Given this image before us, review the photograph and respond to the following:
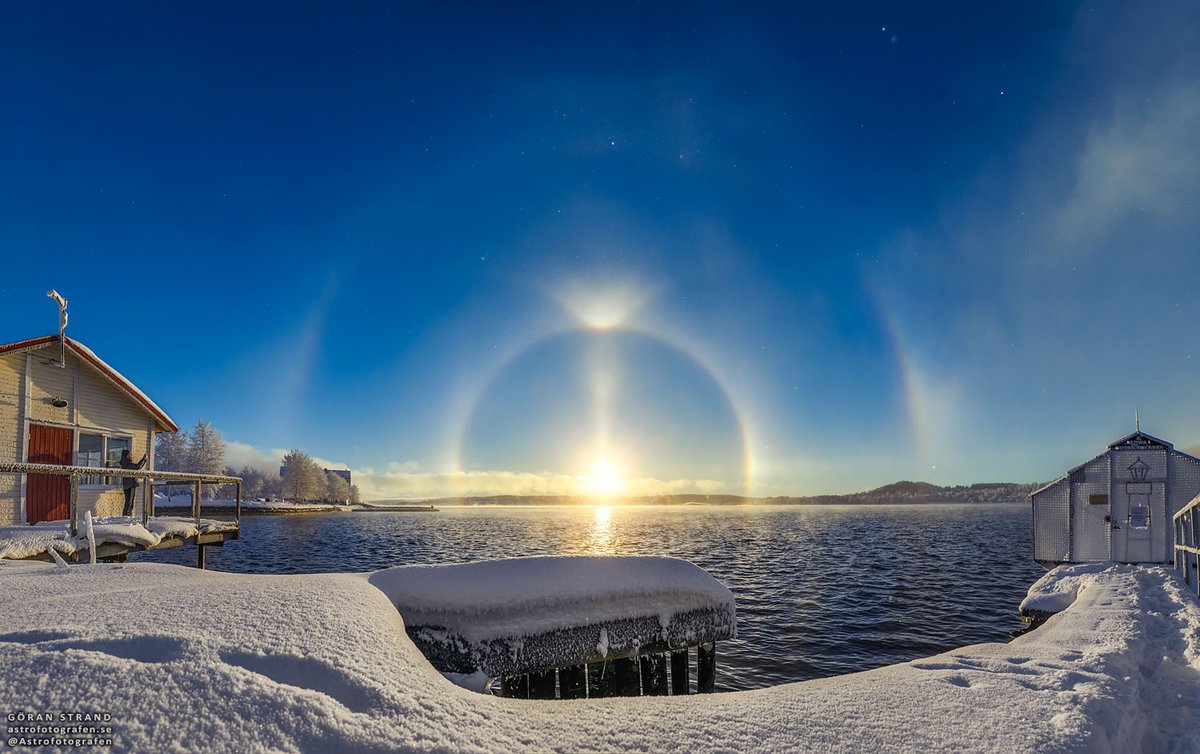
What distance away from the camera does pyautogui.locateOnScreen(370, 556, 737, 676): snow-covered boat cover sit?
4875 millimetres

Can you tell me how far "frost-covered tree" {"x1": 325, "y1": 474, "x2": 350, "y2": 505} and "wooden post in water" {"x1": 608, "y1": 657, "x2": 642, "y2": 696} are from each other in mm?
123927

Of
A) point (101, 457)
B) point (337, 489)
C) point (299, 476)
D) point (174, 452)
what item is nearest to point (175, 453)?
point (174, 452)

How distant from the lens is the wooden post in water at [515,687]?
5483mm

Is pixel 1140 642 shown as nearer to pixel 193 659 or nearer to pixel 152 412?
pixel 193 659

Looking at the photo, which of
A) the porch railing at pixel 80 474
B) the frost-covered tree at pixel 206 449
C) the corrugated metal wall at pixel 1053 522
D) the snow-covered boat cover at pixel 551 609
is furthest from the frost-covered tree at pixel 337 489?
the snow-covered boat cover at pixel 551 609

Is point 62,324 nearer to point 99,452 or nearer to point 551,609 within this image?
point 99,452

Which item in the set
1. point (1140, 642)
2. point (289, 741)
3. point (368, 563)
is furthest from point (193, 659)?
point (368, 563)

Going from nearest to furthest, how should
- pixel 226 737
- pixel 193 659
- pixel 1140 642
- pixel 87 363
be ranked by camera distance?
pixel 226 737 < pixel 193 659 < pixel 1140 642 < pixel 87 363

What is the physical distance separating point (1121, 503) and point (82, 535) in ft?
97.4

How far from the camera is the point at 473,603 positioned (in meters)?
4.98

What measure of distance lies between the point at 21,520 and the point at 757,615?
1978cm

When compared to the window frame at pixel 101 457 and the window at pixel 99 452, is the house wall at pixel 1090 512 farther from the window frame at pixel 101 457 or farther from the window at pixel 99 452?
the window at pixel 99 452

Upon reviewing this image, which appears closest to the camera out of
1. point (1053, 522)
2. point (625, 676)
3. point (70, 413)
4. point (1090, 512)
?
point (625, 676)

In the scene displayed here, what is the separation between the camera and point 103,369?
16.8 meters
